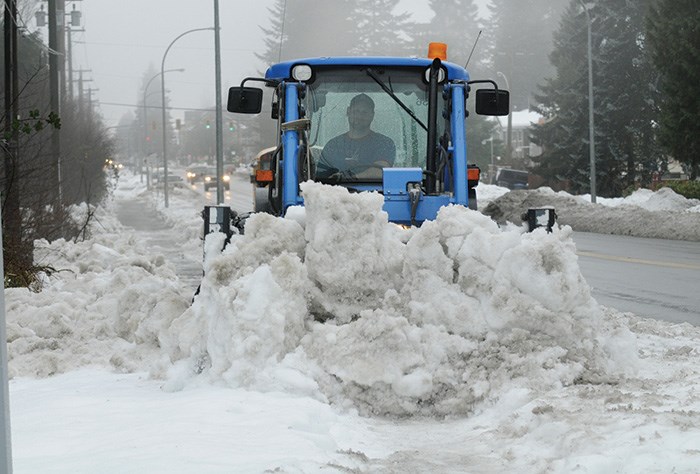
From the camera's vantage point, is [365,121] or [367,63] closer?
[365,121]

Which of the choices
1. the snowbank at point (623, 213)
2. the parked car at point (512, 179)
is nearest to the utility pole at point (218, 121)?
the snowbank at point (623, 213)

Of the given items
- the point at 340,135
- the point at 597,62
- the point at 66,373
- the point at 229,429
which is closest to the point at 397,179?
the point at 340,135

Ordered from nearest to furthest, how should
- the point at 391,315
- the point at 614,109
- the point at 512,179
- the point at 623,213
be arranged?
the point at 391,315
the point at 623,213
the point at 614,109
the point at 512,179

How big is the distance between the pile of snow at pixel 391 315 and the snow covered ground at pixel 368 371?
1 centimetres

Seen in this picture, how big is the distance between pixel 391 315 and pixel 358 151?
2.76 metres

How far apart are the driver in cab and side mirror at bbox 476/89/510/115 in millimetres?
967

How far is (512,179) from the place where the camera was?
193ft

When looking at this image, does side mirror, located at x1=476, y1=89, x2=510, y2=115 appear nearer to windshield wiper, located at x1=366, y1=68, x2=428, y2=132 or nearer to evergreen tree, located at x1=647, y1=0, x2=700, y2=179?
windshield wiper, located at x1=366, y1=68, x2=428, y2=132

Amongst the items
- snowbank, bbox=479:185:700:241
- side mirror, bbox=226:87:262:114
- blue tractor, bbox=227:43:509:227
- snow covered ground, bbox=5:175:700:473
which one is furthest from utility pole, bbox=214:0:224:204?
snow covered ground, bbox=5:175:700:473

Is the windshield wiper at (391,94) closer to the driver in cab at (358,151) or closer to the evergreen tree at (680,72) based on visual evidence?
the driver in cab at (358,151)

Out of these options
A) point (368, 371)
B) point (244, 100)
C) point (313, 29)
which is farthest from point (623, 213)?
point (313, 29)

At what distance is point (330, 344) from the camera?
262 inches

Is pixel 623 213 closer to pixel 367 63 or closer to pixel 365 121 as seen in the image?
pixel 367 63

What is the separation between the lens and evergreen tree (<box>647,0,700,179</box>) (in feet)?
89.9
